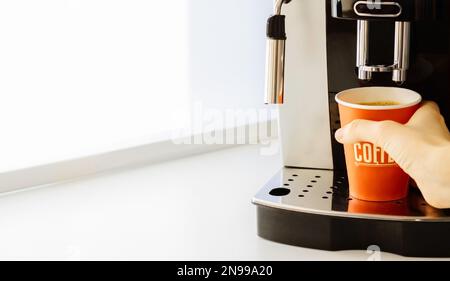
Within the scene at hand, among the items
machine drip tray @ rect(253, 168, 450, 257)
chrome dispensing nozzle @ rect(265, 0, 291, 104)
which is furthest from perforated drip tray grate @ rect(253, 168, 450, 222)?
chrome dispensing nozzle @ rect(265, 0, 291, 104)

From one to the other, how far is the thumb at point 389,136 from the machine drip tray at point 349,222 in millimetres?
58

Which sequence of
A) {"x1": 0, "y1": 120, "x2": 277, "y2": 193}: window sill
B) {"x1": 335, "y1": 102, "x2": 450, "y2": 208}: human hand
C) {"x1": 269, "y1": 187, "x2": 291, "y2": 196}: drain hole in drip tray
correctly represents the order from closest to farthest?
1. {"x1": 335, "y1": 102, "x2": 450, "y2": 208}: human hand
2. {"x1": 269, "y1": 187, "x2": 291, "y2": 196}: drain hole in drip tray
3. {"x1": 0, "y1": 120, "x2": 277, "y2": 193}: window sill

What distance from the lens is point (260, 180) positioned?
132cm

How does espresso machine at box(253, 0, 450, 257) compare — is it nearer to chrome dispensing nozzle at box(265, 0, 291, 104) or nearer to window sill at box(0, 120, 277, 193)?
chrome dispensing nozzle at box(265, 0, 291, 104)

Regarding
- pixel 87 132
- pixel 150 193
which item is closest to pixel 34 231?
pixel 150 193

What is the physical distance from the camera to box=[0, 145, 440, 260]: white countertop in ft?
3.45

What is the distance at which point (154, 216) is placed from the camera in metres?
1.17

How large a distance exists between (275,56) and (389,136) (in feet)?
0.54

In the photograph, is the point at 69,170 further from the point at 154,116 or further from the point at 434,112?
the point at 434,112

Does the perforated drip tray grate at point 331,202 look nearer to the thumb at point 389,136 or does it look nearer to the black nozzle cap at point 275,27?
the thumb at point 389,136

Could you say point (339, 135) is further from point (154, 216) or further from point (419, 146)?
point (154, 216)

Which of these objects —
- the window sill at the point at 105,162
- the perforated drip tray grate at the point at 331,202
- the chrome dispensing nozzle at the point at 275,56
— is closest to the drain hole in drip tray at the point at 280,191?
the perforated drip tray grate at the point at 331,202

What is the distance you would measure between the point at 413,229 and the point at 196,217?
291mm
